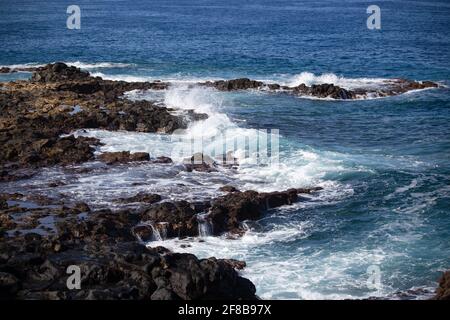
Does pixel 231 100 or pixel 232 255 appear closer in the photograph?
pixel 232 255

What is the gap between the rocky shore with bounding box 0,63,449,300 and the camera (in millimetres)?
19859

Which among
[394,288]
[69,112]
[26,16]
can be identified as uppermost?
[26,16]

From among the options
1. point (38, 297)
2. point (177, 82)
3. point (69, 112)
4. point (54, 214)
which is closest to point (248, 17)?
point (177, 82)

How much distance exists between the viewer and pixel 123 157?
3547 cm

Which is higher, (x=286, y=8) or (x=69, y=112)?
(x=286, y=8)

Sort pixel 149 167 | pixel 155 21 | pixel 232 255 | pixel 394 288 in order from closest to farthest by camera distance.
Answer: pixel 394 288
pixel 232 255
pixel 149 167
pixel 155 21

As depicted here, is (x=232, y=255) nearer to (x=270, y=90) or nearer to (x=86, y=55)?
(x=270, y=90)

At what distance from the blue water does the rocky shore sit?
1.70 meters

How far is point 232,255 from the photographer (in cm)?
2484

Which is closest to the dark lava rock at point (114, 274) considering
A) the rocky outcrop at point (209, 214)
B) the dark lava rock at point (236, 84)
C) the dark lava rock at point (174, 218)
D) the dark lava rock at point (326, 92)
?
the dark lava rock at point (174, 218)

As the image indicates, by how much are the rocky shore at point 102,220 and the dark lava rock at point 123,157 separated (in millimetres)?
55

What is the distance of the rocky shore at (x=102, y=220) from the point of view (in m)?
19.9

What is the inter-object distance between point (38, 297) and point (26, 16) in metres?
107

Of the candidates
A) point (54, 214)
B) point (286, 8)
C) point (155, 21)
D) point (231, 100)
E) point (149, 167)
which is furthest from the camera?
point (286, 8)
